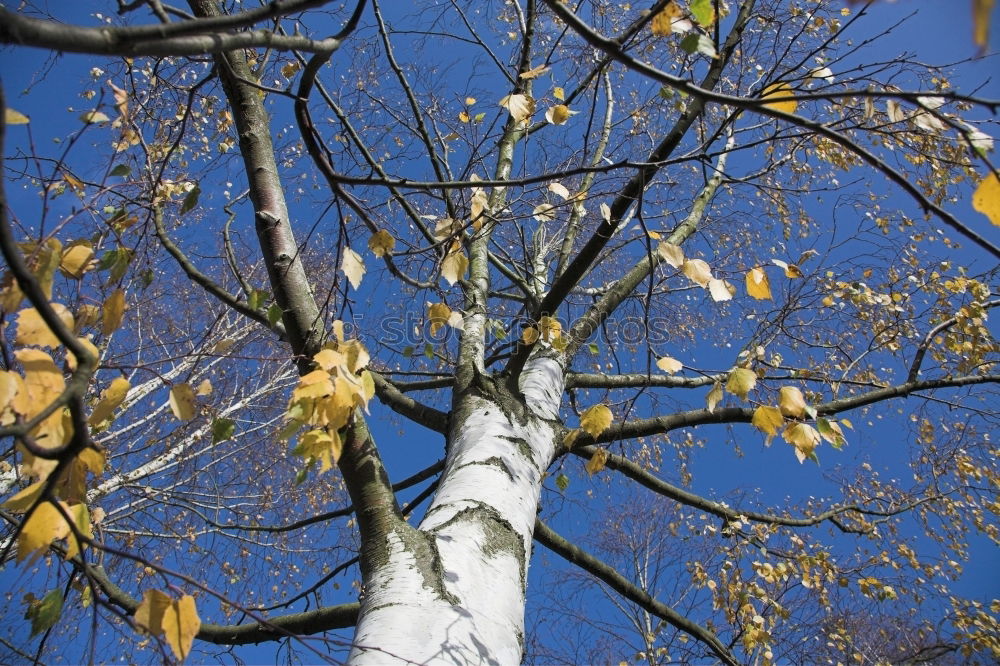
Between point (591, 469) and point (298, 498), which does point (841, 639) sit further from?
point (298, 498)

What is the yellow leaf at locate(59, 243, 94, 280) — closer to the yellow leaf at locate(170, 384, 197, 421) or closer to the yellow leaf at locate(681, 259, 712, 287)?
the yellow leaf at locate(170, 384, 197, 421)

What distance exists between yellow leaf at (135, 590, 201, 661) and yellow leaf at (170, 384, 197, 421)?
12.2 inches

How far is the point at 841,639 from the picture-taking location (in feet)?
13.5

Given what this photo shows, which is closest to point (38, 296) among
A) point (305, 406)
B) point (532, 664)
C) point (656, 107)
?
point (305, 406)

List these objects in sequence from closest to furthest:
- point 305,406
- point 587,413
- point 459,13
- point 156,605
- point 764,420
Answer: point 156,605, point 305,406, point 764,420, point 587,413, point 459,13

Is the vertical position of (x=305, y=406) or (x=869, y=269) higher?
(x=869, y=269)

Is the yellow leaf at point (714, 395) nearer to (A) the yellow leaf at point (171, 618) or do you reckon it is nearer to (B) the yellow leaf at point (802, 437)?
(B) the yellow leaf at point (802, 437)

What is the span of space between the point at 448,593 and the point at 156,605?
0.57 m

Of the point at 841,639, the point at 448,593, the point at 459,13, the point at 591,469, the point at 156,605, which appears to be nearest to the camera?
the point at 156,605

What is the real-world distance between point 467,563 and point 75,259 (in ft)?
3.49

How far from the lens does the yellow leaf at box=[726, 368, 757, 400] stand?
1.50m

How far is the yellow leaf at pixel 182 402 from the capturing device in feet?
3.44

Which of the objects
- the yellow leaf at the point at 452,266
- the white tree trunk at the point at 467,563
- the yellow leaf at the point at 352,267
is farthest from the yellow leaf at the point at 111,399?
the yellow leaf at the point at 452,266

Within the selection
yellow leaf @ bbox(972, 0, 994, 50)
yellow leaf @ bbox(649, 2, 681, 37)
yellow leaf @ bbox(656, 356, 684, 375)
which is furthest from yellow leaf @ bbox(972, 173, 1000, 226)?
yellow leaf @ bbox(656, 356, 684, 375)
